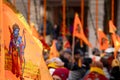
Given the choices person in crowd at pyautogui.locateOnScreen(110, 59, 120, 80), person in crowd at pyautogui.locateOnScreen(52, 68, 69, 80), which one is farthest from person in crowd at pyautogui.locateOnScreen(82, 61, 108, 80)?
person in crowd at pyautogui.locateOnScreen(110, 59, 120, 80)

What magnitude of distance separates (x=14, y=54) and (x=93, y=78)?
2.50 meters

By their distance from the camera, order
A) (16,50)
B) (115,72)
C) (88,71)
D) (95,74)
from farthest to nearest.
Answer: (115,72) < (88,71) < (95,74) < (16,50)

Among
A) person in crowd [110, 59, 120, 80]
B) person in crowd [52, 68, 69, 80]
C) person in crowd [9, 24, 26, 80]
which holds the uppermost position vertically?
person in crowd [9, 24, 26, 80]

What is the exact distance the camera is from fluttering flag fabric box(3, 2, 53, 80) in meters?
4.49

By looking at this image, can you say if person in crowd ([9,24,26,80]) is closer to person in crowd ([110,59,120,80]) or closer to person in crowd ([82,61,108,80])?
person in crowd ([82,61,108,80])

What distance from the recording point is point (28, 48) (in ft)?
15.1

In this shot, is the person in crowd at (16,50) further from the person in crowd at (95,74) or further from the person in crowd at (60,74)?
the person in crowd at (95,74)

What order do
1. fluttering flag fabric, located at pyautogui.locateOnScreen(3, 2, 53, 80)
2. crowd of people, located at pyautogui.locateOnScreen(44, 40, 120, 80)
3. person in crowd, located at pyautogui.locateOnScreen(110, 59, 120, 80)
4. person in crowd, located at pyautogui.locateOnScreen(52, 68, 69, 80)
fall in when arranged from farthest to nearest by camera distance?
person in crowd, located at pyautogui.locateOnScreen(110, 59, 120, 80) → crowd of people, located at pyautogui.locateOnScreen(44, 40, 120, 80) → person in crowd, located at pyautogui.locateOnScreen(52, 68, 69, 80) → fluttering flag fabric, located at pyautogui.locateOnScreen(3, 2, 53, 80)

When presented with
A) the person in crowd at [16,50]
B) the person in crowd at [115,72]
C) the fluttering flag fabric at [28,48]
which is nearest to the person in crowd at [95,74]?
the person in crowd at [115,72]

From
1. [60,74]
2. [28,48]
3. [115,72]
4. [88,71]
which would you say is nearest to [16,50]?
[28,48]

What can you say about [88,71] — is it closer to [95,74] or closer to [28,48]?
[95,74]

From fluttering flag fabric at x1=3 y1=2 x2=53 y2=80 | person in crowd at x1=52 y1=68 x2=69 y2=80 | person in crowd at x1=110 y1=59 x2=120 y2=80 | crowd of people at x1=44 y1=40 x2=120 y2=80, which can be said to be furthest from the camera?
person in crowd at x1=110 y1=59 x2=120 y2=80

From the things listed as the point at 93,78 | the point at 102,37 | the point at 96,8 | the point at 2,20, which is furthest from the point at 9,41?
the point at 96,8

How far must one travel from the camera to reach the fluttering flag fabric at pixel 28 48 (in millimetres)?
4488
